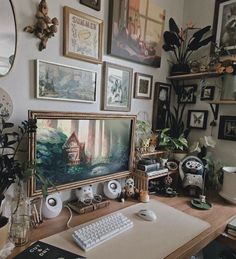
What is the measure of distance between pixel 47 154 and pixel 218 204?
1.18 m

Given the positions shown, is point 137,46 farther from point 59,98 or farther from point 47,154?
point 47,154

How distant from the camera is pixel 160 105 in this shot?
1896mm

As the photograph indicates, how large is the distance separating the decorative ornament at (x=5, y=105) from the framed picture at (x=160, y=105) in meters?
1.15

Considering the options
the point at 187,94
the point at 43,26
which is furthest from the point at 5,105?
A: the point at 187,94

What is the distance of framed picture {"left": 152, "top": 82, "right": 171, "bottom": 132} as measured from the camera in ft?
6.08

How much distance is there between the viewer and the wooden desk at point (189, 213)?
1.01 meters

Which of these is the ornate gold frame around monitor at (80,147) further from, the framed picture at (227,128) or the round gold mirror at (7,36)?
the framed picture at (227,128)

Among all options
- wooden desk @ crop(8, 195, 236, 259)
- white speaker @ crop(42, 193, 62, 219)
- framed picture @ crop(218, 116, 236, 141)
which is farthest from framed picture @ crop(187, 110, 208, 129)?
white speaker @ crop(42, 193, 62, 219)

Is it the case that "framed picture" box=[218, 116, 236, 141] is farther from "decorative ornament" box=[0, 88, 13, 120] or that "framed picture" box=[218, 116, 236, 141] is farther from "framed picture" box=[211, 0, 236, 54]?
"decorative ornament" box=[0, 88, 13, 120]

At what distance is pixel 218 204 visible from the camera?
58.9 inches

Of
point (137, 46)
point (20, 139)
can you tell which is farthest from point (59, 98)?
point (137, 46)

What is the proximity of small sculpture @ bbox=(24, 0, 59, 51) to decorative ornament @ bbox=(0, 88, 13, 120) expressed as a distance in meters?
0.31

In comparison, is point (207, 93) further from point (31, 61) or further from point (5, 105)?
point (5, 105)

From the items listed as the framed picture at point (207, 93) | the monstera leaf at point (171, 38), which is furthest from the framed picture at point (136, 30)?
the framed picture at point (207, 93)
